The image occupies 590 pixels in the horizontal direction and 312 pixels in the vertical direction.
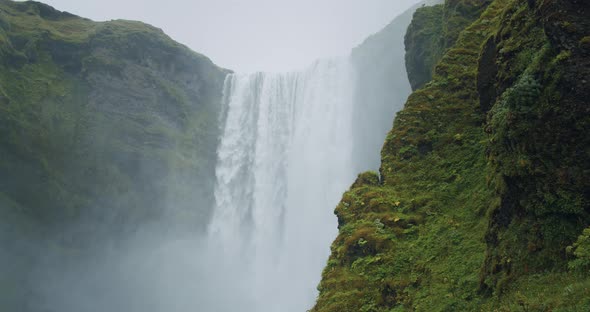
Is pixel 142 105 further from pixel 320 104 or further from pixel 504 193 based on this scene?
pixel 504 193

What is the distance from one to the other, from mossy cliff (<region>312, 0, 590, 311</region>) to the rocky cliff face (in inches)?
1353

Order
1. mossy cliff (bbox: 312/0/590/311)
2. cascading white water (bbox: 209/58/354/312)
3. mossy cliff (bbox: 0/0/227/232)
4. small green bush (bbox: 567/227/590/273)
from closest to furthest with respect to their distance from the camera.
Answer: small green bush (bbox: 567/227/590/273)
mossy cliff (bbox: 312/0/590/311)
mossy cliff (bbox: 0/0/227/232)
cascading white water (bbox: 209/58/354/312)

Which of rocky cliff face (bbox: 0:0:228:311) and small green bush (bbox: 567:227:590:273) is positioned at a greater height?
rocky cliff face (bbox: 0:0:228:311)

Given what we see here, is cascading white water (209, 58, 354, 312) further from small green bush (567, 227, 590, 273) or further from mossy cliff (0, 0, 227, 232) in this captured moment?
small green bush (567, 227, 590, 273)

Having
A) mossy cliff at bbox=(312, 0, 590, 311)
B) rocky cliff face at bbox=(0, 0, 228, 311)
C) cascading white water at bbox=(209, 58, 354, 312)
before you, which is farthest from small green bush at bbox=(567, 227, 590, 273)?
rocky cliff face at bbox=(0, 0, 228, 311)

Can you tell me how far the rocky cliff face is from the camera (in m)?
35.2

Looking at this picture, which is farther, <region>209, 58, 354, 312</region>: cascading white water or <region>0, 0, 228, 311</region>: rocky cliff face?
<region>209, 58, 354, 312</region>: cascading white water

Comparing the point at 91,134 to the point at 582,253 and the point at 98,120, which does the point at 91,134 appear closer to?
the point at 98,120

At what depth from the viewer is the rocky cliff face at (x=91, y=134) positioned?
35156mm

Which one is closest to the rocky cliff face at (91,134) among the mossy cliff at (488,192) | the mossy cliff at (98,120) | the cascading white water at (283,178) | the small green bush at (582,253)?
the mossy cliff at (98,120)

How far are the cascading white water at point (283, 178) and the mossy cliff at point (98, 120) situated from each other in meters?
3.16

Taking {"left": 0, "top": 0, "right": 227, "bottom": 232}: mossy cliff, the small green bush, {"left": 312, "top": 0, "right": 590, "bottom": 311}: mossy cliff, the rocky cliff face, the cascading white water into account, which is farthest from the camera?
the cascading white water

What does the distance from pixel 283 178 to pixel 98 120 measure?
63.8ft

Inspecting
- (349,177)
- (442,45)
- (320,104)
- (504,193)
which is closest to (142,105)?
(320,104)
